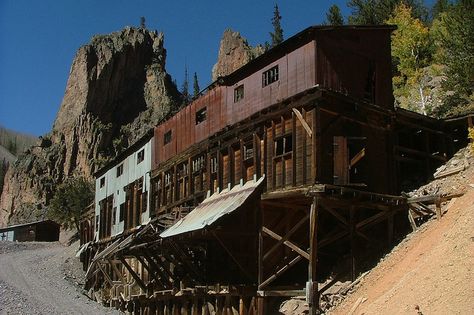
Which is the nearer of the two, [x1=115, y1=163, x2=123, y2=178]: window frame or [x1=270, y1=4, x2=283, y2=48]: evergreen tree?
[x1=115, y1=163, x2=123, y2=178]: window frame

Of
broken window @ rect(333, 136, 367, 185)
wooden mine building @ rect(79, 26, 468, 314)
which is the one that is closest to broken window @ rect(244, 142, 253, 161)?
wooden mine building @ rect(79, 26, 468, 314)

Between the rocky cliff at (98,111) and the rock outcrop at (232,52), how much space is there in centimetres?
1165

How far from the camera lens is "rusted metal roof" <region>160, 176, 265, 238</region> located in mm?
23891

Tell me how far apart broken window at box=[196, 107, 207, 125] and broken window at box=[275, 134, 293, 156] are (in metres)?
7.57

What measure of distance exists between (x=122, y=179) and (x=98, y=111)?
59.0 meters

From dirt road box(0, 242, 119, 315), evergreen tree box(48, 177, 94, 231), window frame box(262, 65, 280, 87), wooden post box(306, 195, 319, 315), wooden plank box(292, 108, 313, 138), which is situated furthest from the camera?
evergreen tree box(48, 177, 94, 231)

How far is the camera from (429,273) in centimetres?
1788

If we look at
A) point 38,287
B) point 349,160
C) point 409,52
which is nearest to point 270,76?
point 349,160

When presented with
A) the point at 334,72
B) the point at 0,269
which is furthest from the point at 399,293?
the point at 0,269

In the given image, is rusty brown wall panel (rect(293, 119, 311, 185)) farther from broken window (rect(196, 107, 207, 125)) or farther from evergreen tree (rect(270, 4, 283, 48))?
evergreen tree (rect(270, 4, 283, 48))

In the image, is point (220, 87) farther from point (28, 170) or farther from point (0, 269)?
point (28, 170)

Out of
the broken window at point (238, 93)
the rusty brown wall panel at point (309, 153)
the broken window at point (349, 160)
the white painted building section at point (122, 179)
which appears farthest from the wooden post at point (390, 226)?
the white painted building section at point (122, 179)

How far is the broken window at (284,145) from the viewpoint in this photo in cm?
2433

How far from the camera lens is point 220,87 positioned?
97.8 feet
